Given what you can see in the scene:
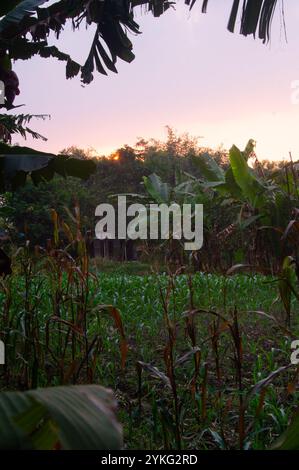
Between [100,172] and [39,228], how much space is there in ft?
15.6

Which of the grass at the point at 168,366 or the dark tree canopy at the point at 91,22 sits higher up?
the dark tree canopy at the point at 91,22

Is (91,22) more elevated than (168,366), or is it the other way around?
(91,22)

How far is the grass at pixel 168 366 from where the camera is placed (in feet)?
5.51

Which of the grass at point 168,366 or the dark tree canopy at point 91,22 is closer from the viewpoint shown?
the grass at point 168,366

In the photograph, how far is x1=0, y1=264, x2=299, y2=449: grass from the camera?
168cm

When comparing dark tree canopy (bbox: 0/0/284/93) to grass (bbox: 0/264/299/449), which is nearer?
grass (bbox: 0/264/299/449)

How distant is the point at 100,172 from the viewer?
1733cm

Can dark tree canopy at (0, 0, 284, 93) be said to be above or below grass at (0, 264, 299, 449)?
above

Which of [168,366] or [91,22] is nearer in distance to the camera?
[168,366]

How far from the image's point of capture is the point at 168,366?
1.54 m
